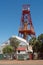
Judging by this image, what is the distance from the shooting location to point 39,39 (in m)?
75.0

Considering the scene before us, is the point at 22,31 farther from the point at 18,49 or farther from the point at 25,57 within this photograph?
the point at 25,57

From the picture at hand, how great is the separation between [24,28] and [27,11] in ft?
25.4

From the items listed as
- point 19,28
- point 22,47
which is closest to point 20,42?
point 22,47

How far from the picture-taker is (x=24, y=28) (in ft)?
340

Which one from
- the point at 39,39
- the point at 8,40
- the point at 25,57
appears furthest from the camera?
the point at 8,40

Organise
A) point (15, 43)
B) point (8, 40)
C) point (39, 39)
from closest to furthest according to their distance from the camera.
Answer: point (39, 39) < point (15, 43) < point (8, 40)

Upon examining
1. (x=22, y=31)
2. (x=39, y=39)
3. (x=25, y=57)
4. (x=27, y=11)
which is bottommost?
(x=25, y=57)

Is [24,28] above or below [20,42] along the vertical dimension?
above

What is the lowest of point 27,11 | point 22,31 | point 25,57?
point 25,57

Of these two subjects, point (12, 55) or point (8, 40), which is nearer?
point (12, 55)

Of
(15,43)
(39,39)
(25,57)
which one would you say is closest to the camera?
(25,57)

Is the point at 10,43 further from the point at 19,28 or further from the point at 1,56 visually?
the point at 1,56

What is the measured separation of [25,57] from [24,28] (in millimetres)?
36029

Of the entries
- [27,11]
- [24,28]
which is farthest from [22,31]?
[27,11]
